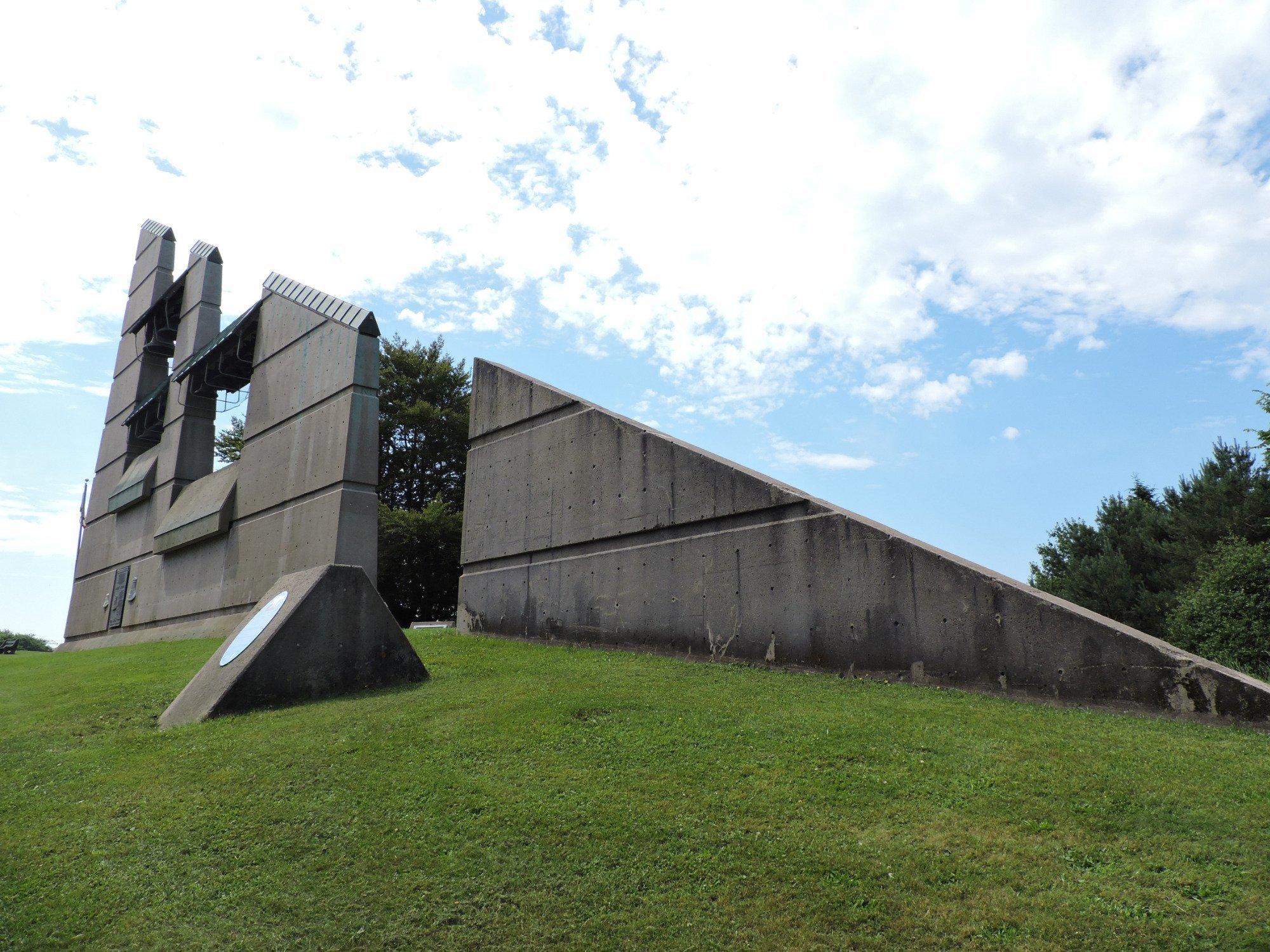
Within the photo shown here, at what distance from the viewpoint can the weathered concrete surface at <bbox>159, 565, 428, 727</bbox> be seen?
8.80 m

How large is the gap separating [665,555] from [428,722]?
3.79 m

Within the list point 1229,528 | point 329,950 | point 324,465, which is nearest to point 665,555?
point 329,950

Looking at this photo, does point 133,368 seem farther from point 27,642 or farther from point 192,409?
point 27,642

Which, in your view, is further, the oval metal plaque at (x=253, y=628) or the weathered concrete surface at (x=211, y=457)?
the weathered concrete surface at (x=211, y=457)

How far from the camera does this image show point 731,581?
962 centimetres

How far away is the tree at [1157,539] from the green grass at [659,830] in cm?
2026

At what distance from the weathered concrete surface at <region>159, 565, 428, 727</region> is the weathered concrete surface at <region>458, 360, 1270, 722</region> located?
2.80 metres

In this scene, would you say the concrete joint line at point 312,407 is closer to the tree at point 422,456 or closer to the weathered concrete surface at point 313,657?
the weathered concrete surface at point 313,657

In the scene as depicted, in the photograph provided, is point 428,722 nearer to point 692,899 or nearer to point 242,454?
point 692,899

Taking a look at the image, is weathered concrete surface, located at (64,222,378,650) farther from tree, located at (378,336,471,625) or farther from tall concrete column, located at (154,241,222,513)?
tree, located at (378,336,471,625)

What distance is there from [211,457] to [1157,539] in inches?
1144

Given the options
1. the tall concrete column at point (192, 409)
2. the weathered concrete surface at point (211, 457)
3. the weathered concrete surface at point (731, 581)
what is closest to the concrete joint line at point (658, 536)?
the weathered concrete surface at point (731, 581)

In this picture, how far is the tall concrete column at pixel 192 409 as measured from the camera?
78.5 feet

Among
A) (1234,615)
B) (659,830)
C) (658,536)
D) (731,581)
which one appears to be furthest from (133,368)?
(1234,615)
